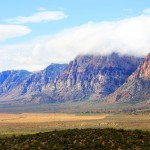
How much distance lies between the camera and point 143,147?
185ft

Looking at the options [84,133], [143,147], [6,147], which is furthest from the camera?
[84,133]

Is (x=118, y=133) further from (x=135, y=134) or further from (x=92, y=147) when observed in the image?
(x=92, y=147)

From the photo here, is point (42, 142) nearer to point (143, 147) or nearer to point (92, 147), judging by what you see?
point (92, 147)

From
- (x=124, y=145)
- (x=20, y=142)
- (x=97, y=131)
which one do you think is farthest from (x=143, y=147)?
(x=20, y=142)

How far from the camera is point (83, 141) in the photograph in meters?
60.1

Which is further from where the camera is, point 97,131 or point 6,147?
point 97,131

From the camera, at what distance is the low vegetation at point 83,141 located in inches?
2262

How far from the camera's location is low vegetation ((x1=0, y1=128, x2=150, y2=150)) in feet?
188

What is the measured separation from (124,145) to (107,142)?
9.64 feet

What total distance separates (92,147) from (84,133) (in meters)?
8.25

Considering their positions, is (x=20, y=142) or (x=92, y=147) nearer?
(x=92, y=147)

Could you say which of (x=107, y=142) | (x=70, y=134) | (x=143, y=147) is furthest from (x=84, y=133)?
(x=143, y=147)

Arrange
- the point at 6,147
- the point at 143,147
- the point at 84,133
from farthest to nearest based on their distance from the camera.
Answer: the point at 84,133
the point at 6,147
the point at 143,147

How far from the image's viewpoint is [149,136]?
63031 mm
